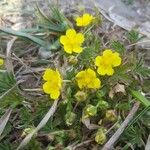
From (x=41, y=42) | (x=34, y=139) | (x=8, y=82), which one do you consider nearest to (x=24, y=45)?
(x=41, y=42)

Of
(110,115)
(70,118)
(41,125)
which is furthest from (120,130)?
(41,125)

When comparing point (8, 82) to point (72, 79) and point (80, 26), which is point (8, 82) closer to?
point (72, 79)

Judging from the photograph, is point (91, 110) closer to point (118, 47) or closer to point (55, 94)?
point (55, 94)

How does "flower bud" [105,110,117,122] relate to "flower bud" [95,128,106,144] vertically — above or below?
above

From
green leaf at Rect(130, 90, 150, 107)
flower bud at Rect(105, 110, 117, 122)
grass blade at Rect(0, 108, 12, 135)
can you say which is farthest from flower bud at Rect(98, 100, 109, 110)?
grass blade at Rect(0, 108, 12, 135)

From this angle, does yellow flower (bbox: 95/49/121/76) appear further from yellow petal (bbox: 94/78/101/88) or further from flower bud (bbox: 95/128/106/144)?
flower bud (bbox: 95/128/106/144)

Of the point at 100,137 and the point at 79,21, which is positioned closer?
the point at 100,137
